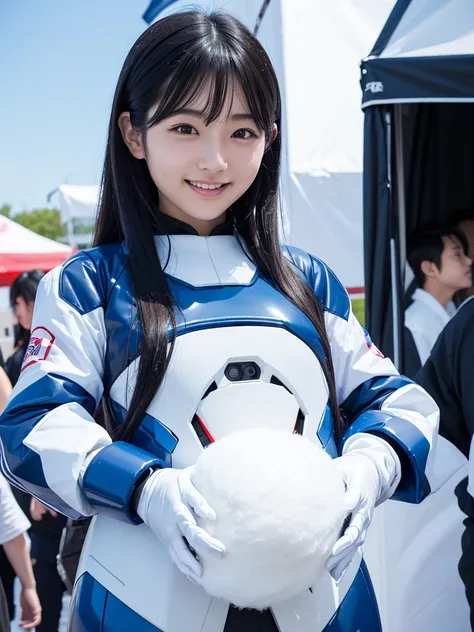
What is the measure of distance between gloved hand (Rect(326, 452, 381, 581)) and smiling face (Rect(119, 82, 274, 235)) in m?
0.48

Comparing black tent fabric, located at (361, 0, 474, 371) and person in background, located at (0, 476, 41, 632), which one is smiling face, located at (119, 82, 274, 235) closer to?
person in background, located at (0, 476, 41, 632)

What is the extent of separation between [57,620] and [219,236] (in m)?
2.22

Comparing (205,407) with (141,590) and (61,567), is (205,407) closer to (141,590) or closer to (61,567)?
(141,590)

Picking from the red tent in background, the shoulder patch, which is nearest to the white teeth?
the shoulder patch

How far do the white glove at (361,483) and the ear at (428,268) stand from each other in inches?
91.4

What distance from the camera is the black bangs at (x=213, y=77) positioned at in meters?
1.29

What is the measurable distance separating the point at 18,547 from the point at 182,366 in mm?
1219

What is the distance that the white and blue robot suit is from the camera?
3.85ft

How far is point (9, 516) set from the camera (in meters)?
2.02

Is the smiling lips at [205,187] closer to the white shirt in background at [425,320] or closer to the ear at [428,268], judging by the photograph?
the white shirt in background at [425,320]

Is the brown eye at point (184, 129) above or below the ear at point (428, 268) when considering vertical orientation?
above

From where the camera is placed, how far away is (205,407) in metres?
1.23

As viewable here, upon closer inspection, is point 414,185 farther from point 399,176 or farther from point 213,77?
point 213,77

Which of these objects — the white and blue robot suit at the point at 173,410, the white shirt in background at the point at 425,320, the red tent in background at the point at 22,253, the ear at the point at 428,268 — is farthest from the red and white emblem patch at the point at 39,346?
the red tent in background at the point at 22,253
